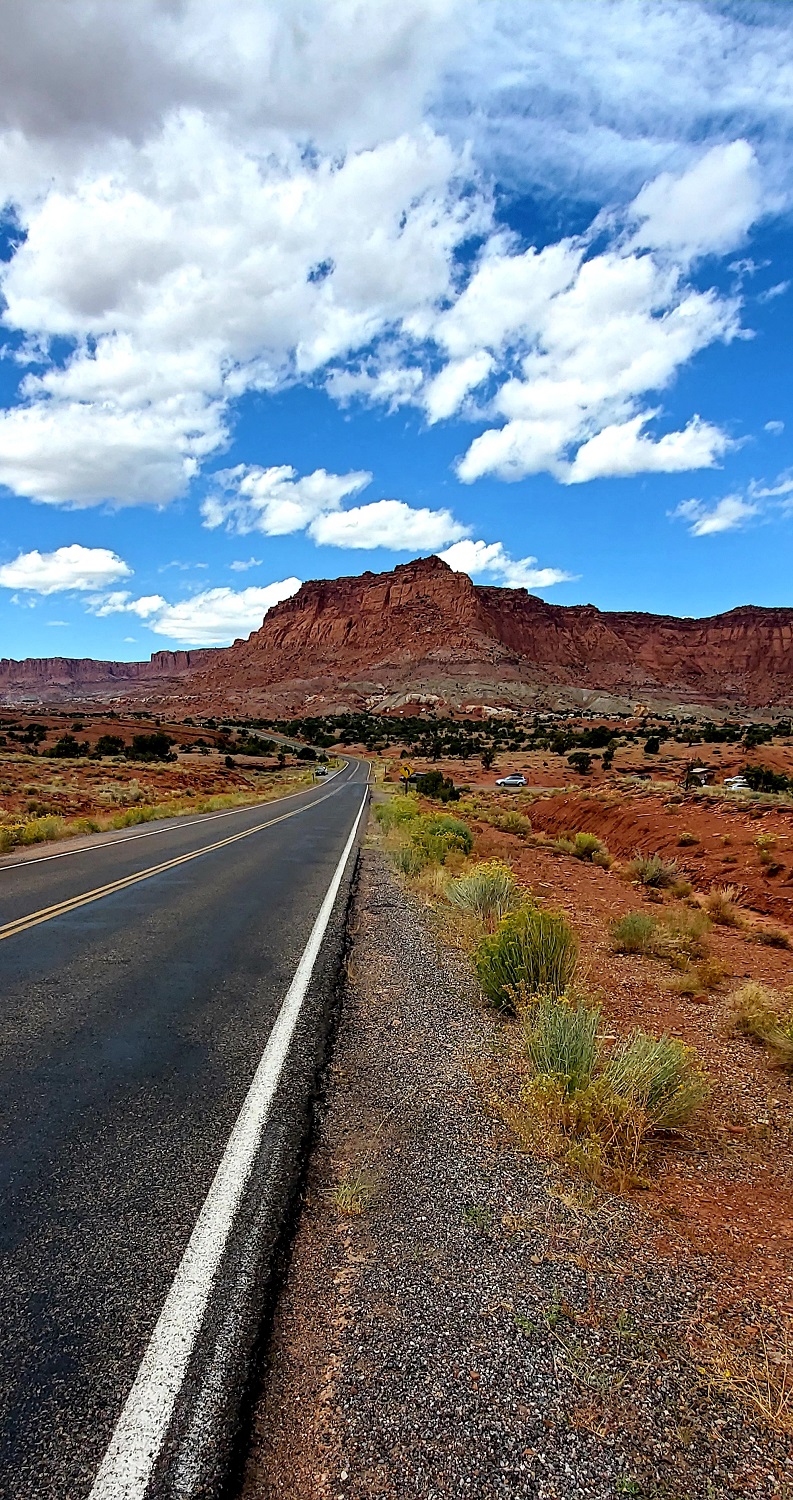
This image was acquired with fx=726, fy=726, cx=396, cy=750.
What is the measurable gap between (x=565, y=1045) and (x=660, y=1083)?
0.58m

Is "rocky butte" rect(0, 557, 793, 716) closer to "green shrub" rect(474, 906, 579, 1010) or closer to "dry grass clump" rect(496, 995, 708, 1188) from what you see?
"green shrub" rect(474, 906, 579, 1010)

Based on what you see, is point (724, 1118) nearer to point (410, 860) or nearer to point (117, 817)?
point (410, 860)

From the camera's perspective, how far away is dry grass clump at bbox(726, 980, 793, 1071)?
513 centimetres

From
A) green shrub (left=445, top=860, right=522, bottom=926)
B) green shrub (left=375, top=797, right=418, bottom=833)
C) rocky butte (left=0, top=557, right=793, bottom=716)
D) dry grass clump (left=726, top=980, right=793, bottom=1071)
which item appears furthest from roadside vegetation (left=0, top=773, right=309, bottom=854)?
rocky butte (left=0, top=557, right=793, bottom=716)

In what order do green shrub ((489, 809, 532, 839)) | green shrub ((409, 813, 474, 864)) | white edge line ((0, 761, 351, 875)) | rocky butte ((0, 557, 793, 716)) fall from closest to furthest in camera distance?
white edge line ((0, 761, 351, 875)) < green shrub ((409, 813, 474, 864)) < green shrub ((489, 809, 532, 839)) < rocky butte ((0, 557, 793, 716))

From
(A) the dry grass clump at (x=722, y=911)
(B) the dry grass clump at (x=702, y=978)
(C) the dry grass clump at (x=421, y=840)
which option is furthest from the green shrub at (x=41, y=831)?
(B) the dry grass clump at (x=702, y=978)

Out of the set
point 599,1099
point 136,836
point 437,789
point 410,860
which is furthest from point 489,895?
point 437,789

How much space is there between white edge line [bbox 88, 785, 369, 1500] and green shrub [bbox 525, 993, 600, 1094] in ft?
5.33

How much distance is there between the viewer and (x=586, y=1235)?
3.00 metres

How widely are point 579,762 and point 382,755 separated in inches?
1707

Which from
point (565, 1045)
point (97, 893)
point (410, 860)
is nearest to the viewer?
point (565, 1045)

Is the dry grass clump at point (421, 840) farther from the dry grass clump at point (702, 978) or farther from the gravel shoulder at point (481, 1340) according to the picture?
the gravel shoulder at point (481, 1340)

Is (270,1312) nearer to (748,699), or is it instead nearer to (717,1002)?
(717,1002)

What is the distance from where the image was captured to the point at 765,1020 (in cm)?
552
